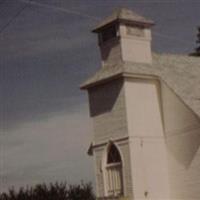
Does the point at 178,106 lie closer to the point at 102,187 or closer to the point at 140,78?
the point at 140,78

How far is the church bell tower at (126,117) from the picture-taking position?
118 feet

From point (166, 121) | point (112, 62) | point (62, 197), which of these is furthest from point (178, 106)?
point (62, 197)

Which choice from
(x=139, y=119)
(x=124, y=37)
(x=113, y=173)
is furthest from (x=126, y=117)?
(x=124, y=37)

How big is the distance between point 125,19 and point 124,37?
958mm

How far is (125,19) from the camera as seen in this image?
37656mm

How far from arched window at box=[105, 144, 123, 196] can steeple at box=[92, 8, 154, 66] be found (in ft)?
16.1

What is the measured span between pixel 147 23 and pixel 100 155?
763 centimetres

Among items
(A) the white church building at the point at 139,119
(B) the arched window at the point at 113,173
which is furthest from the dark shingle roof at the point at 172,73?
(B) the arched window at the point at 113,173

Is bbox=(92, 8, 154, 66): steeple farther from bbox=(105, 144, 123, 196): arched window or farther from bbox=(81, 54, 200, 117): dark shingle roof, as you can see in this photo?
bbox=(105, 144, 123, 196): arched window

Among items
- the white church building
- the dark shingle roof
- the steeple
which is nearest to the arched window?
the white church building

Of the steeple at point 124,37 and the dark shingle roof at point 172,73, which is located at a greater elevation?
the steeple at point 124,37

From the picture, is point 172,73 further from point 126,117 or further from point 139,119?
point 126,117

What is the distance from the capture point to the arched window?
36875mm

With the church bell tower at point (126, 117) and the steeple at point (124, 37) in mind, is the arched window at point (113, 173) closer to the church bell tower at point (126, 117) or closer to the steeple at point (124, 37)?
the church bell tower at point (126, 117)
